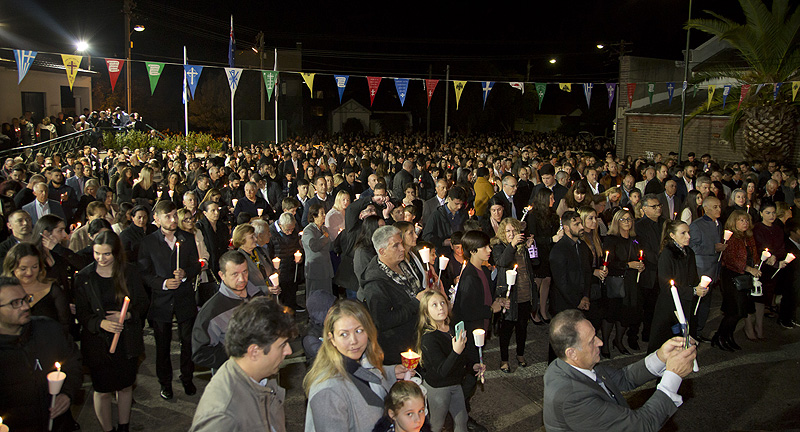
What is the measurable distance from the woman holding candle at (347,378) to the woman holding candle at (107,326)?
2.17 meters

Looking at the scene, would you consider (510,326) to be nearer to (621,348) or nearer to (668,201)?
(621,348)

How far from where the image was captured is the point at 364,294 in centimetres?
474

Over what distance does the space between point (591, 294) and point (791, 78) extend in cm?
1797

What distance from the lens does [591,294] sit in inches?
273

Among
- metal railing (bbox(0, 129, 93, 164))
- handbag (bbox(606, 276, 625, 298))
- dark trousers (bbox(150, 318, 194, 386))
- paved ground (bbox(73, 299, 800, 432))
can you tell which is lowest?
paved ground (bbox(73, 299, 800, 432))

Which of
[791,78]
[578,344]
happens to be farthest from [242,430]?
[791,78]

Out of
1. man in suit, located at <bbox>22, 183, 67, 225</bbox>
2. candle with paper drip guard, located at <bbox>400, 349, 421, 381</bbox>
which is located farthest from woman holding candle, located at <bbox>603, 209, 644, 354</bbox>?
man in suit, located at <bbox>22, 183, 67, 225</bbox>

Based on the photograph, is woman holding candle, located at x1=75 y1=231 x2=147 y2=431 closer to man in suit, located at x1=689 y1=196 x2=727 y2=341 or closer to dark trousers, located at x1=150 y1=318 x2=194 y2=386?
dark trousers, located at x1=150 y1=318 x2=194 y2=386

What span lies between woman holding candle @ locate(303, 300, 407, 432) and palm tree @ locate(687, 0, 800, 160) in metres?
18.6

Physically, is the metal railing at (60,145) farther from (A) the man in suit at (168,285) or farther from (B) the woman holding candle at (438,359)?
(B) the woman holding candle at (438,359)

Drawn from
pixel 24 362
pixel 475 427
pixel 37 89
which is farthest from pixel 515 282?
pixel 37 89

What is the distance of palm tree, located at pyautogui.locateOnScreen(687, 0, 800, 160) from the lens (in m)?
18.8

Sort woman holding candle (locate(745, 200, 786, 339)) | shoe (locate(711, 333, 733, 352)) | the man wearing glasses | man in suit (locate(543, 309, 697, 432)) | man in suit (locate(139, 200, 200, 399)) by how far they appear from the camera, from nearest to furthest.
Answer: man in suit (locate(543, 309, 697, 432))
the man wearing glasses
man in suit (locate(139, 200, 200, 399))
shoe (locate(711, 333, 733, 352))
woman holding candle (locate(745, 200, 786, 339))

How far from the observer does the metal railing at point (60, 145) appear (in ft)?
63.6
